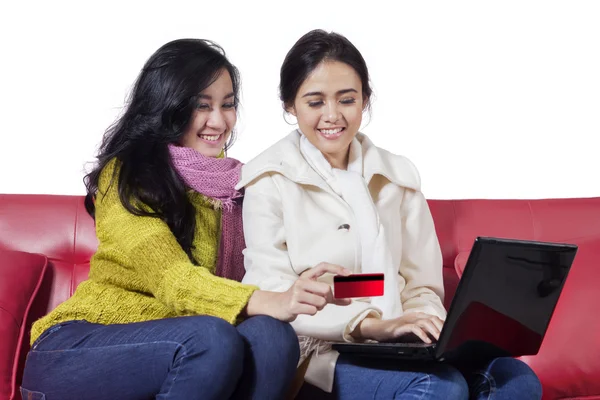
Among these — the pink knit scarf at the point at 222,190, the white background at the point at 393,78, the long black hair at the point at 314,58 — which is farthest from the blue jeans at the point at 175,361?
the white background at the point at 393,78

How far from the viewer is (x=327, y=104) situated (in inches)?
89.8

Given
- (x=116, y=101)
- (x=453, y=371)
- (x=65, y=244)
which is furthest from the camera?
(x=116, y=101)

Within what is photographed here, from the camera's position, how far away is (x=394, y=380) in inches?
77.5

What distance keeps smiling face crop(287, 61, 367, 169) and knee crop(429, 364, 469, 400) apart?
64cm

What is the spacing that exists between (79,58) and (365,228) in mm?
1323

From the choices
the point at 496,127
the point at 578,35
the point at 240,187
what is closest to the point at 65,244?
the point at 240,187

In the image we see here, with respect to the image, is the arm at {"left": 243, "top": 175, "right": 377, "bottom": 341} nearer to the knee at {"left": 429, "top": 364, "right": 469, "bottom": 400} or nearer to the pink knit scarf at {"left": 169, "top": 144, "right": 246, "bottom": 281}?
the pink knit scarf at {"left": 169, "top": 144, "right": 246, "bottom": 281}

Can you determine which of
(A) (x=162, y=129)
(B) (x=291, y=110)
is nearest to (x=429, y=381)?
(B) (x=291, y=110)

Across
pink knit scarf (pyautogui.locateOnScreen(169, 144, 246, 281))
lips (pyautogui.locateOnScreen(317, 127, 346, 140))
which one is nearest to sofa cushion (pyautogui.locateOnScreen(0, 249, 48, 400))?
pink knit scarf (pyautogui.locateOnScreen(169, 144, 246, 281))

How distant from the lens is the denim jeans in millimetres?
1927

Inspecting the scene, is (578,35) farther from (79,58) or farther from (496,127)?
(79,58)

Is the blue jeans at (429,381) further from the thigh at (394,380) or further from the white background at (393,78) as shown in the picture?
the white background at (393,78)

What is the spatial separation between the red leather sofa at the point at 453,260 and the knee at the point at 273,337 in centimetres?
75

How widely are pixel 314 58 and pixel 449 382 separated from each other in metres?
0.87
